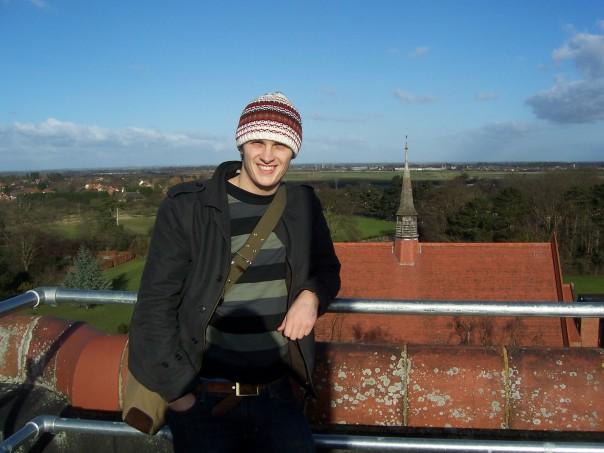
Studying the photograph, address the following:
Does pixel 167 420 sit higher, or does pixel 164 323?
pixel 164 323

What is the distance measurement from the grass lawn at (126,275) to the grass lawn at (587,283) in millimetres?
33348

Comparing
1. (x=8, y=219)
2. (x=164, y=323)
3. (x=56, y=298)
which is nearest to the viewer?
(x=164, y=323)

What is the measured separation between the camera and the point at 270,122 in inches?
79.8

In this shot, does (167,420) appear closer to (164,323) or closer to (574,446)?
(164,323)

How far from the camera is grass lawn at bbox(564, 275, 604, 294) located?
39.6m

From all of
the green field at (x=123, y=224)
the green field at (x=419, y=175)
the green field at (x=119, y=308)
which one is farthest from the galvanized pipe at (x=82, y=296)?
the green field at (x=419, y=175)

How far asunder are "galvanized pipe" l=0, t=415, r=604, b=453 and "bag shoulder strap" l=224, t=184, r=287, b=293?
30.4 inches

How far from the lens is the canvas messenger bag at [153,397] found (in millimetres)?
1895

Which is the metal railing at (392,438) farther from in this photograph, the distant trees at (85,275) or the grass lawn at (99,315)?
the distant trees at (85,275)

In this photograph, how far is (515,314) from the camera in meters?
2.18

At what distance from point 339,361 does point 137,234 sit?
45544 millimetres

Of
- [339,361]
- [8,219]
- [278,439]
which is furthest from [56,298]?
[8,219]

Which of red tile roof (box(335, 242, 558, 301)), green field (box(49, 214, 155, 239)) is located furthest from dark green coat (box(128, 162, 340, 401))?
green field (box(49, 214, 155, 239))

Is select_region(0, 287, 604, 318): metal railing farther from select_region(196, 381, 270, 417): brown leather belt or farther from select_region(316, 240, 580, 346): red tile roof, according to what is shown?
select_region(316, 240, 580, 346): red tile roof
